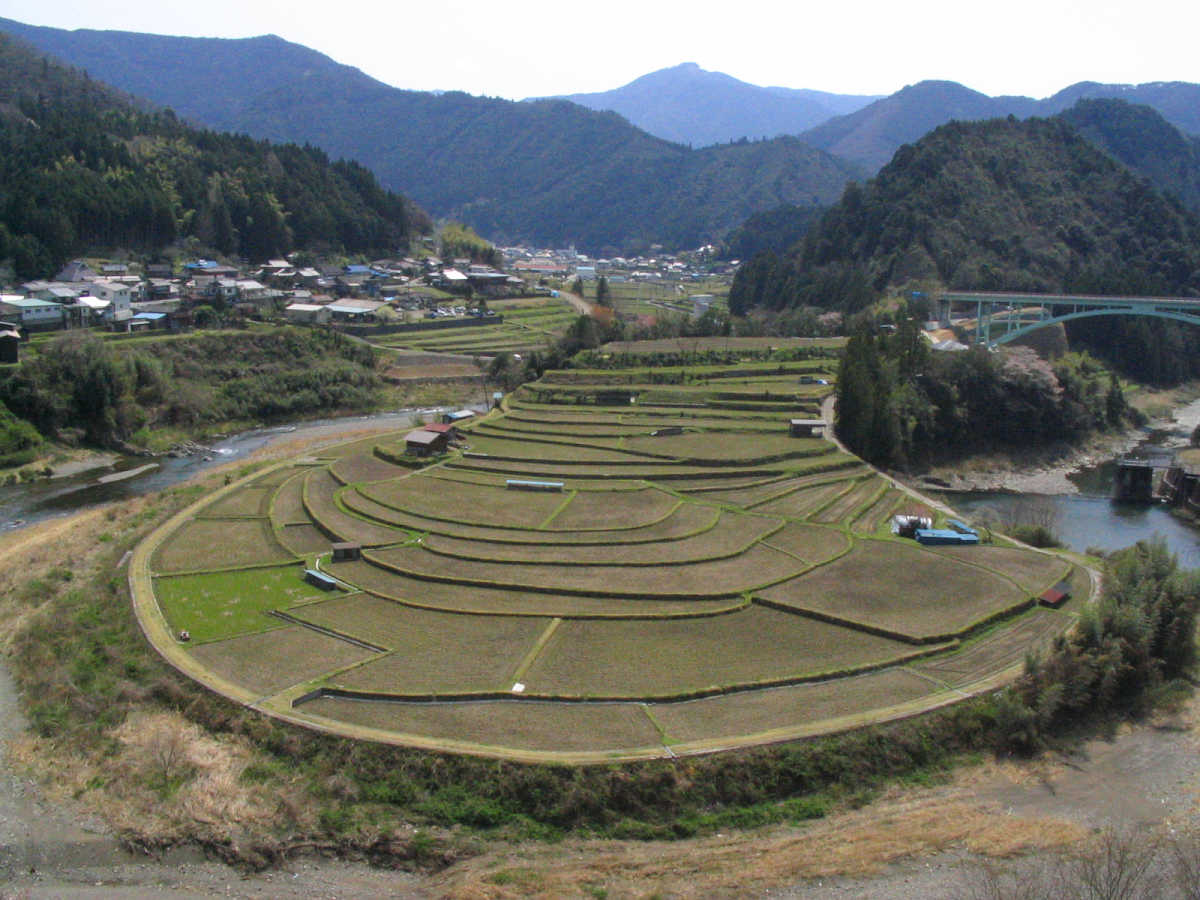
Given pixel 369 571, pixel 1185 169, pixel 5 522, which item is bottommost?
pixel 5 522

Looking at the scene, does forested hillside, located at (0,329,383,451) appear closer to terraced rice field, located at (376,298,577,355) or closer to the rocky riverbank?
terraced rice field, located at (376,298,577,355)

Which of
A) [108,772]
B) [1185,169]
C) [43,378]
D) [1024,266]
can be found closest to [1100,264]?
[1024,266]

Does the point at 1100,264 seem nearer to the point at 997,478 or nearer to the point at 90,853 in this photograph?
the point at 997,478

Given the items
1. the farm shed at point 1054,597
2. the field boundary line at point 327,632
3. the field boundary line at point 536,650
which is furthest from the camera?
the farm shed at point 1054,597

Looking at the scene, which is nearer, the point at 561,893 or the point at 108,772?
the point at 561,893

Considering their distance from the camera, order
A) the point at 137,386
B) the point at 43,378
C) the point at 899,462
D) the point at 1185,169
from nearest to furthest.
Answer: the point at 899,462 < the point at 43,378 < the point at 137,386 < the point at 1185,169

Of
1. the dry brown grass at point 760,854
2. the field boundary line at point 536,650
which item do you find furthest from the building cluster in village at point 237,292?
the dry brown grass at point 760,854

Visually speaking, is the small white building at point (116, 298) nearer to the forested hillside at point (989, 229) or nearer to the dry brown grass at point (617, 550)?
the dry brown grass at point (617, 550)
